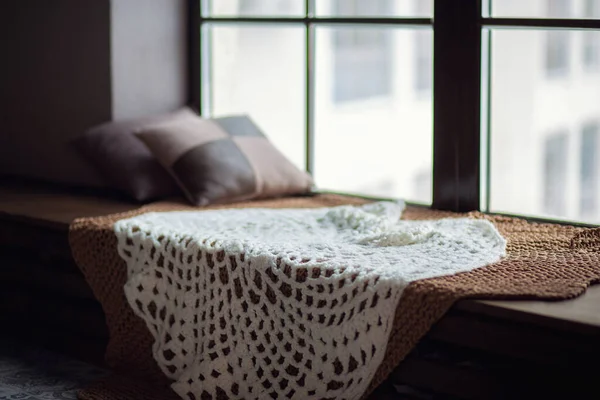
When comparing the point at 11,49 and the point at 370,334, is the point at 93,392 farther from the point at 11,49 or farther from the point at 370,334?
the point at 11,49

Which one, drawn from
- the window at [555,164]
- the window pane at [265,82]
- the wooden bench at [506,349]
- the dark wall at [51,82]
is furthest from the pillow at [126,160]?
the window at [555,164]

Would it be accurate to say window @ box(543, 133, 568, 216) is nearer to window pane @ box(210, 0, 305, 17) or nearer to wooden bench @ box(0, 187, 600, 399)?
window pane @ box(210, 0, 305, 17)

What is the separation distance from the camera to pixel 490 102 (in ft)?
10.3

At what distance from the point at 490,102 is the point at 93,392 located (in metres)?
1.56

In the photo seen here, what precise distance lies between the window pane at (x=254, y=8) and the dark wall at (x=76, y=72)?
0.14 m

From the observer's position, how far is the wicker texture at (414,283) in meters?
2.27

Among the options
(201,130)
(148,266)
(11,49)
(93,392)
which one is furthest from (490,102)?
(11,49)

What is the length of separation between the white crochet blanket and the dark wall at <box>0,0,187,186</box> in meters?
0.90

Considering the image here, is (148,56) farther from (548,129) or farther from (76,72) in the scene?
(548,129)

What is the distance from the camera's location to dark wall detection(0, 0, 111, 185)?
3.73 metres

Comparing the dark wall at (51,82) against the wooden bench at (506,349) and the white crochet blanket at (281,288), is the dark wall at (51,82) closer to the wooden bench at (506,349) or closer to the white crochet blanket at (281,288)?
the wooden bench at (506,349)

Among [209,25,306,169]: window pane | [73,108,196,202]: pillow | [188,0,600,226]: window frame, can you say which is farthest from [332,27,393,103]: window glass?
[188,0,600,226]: window frame

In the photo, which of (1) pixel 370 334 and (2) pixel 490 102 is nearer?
(1) pixel 370 334

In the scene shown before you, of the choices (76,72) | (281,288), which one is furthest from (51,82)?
(281,288)
